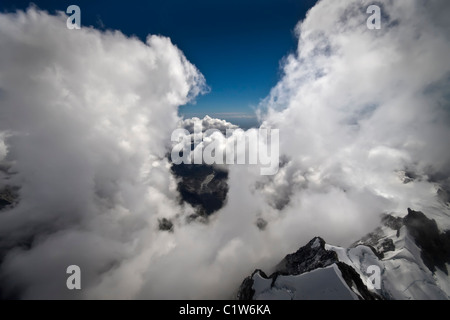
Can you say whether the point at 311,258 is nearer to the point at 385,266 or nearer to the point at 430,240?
the point at 385,266

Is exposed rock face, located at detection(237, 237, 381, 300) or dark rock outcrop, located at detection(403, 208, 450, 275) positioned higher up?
exposed rock face, located at detection(237, 237, 381, 300)

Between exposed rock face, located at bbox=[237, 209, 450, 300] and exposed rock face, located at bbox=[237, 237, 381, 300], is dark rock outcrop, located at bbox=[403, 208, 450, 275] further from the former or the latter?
exposed rock face, located at bbox=[237, 237, 381, 300]

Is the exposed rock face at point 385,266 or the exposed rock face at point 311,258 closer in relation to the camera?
the exposed rock face at point 385,266

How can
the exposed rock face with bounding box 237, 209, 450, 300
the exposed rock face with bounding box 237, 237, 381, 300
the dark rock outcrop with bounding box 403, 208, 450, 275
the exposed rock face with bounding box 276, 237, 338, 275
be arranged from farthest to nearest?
the dark rock outcrop with bounding box 403, 208, 450, 275 < the exposed rock face with bounding box 276, 237, 338, 275 < the exposed rock face with bounding box 237, 209, 450, 300 < the exposed rock face with bounding box 237, 237, 381, 300

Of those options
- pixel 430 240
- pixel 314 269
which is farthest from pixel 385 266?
pixel 314 269

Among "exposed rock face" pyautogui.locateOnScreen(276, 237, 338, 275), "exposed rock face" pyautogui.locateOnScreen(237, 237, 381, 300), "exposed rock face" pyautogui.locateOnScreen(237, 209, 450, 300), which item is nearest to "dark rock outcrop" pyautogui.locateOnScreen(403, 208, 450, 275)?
"exposed rock face" pyautogui.locateOnScreen(237, 209, 450, 300)

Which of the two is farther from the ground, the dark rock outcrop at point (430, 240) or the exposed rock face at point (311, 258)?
the exposed rock face at point (311, 258)

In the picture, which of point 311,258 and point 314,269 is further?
point 311,258

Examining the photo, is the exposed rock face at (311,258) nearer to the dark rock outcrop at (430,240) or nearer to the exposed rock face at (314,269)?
the exposed rock face at (314,269)

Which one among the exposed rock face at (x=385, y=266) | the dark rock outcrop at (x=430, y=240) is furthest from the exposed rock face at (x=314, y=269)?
the dark rock outcrop at (x=430, y=240)

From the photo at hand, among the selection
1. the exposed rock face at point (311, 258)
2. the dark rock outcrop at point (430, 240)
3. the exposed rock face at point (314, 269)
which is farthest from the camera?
the dark rock outcrop at point (430, 240)

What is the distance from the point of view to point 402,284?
312 ft
